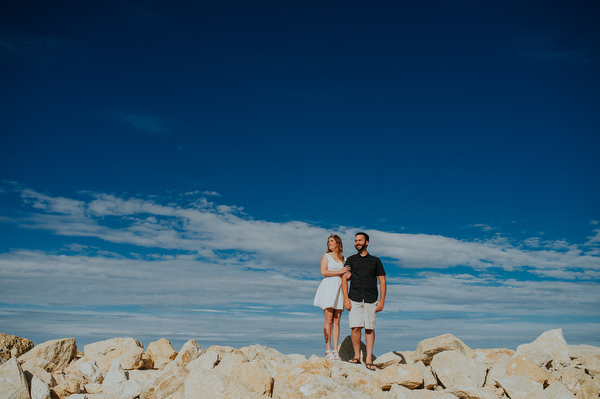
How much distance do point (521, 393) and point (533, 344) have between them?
113 inches

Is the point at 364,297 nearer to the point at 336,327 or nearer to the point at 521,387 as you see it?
the point at 336,327

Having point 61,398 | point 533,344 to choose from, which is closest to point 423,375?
point 533,344

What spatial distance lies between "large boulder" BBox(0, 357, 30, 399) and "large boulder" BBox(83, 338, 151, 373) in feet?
7.17

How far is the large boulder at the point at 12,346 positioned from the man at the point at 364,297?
8898 millimetres

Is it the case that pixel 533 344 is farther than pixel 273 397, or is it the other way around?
pixel 533 344

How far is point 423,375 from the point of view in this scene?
10.1m

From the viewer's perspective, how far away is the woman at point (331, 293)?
11164 millimetres

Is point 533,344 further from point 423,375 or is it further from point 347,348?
point 347,348

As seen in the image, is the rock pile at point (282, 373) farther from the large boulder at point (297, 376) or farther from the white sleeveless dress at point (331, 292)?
the white sleeveless dress at point (331, 292)

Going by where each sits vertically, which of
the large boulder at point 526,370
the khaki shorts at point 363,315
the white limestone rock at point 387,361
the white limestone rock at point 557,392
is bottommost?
the white limestone rock at point 557,392

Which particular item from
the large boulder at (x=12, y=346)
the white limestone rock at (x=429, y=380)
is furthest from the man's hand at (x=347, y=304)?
the large boulder at (x=12, y=346)

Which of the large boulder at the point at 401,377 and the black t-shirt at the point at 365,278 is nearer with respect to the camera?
the large boulder at the point at 401,377

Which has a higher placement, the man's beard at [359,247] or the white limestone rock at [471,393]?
the man's beard at [359,247]

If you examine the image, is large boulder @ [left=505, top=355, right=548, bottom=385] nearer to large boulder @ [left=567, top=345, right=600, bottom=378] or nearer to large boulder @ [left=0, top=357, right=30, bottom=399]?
large boulder @ [left=567, top=345, right=600, bottom=378]
